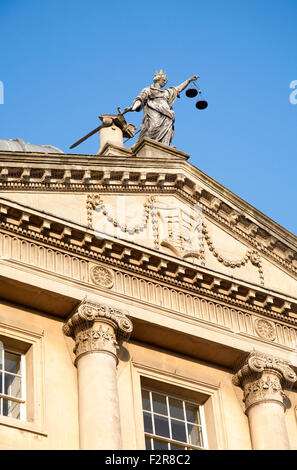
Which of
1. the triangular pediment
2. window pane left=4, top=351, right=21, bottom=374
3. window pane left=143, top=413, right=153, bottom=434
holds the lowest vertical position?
window pane left=143, top=413, right=153, bottom=434

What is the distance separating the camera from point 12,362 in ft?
86.2

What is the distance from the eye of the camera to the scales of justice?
31812mm

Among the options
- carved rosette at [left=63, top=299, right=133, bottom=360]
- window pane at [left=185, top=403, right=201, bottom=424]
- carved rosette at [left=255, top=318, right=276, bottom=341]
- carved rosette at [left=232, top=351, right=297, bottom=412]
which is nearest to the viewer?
carved rosette at [left=63, top=299, right=133, bottom=360]

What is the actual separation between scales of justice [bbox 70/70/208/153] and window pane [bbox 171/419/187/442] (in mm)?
7815

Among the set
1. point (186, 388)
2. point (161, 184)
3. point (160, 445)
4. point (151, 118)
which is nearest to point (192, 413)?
point (186, 388)

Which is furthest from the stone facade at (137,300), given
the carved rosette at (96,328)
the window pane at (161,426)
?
the window pane at (161,426)

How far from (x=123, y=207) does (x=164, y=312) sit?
2.93 meters

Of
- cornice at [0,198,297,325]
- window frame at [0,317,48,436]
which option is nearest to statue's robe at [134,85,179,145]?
cornice at [0,198,297,325]

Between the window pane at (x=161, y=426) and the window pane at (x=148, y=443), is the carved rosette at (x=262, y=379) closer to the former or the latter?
the window pane at (x=161, y=426)

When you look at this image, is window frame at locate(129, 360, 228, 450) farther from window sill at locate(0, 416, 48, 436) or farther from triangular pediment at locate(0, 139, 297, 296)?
triangular pediment at locate(0, 139, 297, 296)

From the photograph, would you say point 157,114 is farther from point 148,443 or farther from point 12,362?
point 148,443

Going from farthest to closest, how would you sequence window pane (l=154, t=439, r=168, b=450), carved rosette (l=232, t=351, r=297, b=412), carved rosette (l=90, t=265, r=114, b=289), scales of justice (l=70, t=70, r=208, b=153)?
scales of justice (l=70, t=70, r=208, b=153), carved rosette (l=232, t=351, r=297, b=412), carved rosette (l=90, t=265, r=114, b=289), window pane (l=154, t=439, r=168, b=450)
